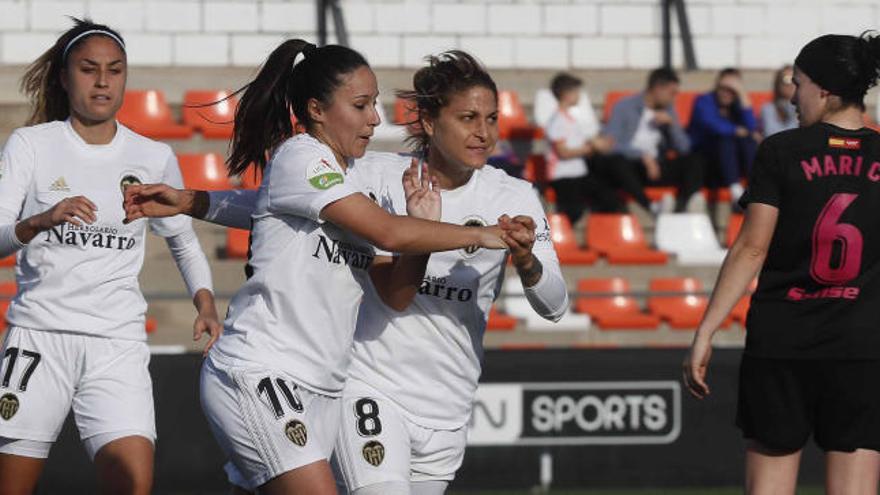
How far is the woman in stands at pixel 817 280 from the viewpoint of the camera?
555 cm

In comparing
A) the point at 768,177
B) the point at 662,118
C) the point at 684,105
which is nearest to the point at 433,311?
the point at 768,177

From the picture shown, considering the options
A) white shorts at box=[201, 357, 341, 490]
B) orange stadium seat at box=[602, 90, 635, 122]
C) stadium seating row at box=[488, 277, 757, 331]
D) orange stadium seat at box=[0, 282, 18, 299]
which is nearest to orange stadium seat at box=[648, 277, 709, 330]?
stadium seating row at box=[488, 277, 757, 331]

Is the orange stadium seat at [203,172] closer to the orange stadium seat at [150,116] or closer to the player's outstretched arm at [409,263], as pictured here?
the orange stadium seat at [150,116]

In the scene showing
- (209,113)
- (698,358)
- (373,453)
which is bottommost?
(373,453)

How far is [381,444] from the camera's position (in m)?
5.48

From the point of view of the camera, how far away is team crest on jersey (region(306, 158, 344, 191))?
16.4 ft

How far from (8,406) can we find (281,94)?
1648 millimetres

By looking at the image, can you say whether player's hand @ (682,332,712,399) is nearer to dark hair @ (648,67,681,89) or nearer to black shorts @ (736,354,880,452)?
black shorts @ (736,354,880,452)

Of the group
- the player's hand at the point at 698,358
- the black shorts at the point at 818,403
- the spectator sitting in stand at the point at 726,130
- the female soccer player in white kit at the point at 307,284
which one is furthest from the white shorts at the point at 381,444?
the spectator sitting in stand at the point at 726,130

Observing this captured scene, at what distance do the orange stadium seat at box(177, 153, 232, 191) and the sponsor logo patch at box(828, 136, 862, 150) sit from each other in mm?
7638

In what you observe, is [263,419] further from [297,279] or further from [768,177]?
[768,177]

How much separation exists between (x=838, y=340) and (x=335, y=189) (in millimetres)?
1785

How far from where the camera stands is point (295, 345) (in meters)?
5.09

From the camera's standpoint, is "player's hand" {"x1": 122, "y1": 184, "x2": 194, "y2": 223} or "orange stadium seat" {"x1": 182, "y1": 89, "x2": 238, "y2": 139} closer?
"player's hand" {"x1": 122, "y1": 184, "x2": 194, "y2": 223}
